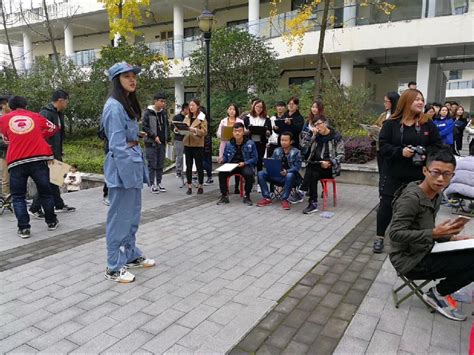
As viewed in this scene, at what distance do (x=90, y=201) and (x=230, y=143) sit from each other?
9.23 feet

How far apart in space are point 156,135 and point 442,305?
232 inches

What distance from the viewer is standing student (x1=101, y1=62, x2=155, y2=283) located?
3.65 m

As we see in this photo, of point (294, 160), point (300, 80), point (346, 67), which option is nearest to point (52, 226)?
point (294, 160)

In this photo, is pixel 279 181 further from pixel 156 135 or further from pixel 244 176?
pixel 156 135

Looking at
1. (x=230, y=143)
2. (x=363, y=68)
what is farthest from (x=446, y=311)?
(x=363, y=68)

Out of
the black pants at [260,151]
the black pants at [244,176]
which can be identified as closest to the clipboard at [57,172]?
the black pants at [244,176]

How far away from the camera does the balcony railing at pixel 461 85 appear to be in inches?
1491

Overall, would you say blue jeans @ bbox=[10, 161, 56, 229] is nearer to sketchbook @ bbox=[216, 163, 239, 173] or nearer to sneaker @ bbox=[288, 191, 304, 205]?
sketchbook @ bbox=[216, 163, 239, 173]

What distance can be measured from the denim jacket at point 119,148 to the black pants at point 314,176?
3430 millimetres

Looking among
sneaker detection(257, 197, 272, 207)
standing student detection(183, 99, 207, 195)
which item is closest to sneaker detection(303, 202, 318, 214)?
sneaker detection(257, 197, 272, 207)

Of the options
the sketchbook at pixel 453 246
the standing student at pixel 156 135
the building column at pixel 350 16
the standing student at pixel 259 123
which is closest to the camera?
the sketchbook at pixel 453 246

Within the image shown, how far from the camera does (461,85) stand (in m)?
38.3

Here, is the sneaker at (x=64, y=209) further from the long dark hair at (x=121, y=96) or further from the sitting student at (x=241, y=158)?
the long dark hair at (x=121, y=96)

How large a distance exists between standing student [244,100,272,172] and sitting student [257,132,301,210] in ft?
2.27
